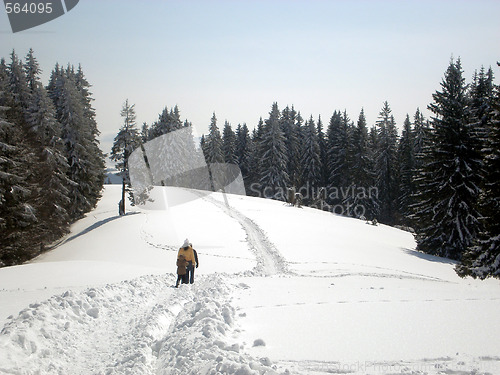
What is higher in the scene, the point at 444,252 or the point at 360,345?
the point at 360,345

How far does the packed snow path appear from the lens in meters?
18.9

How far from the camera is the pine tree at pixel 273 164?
62.4m

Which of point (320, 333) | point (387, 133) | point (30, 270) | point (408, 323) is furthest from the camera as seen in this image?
point (387, 133)

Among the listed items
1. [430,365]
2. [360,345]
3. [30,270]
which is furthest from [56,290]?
[430,365]

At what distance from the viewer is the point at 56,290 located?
12055 mm

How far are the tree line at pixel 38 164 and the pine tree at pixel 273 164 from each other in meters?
27.7

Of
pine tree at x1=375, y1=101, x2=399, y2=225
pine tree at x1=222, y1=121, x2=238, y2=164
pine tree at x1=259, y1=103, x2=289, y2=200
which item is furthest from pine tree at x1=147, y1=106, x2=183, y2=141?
pine tree at x1=375, y1=101, x2=399, y2=225

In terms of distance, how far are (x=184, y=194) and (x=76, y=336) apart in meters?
41.8

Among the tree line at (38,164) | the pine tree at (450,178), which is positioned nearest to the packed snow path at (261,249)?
the pine tree at (450,178)

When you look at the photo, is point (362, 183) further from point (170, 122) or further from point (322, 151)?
point (170, 122)

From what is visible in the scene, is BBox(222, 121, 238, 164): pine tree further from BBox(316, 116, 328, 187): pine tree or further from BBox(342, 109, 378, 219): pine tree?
BBox(342, 109, 378, 219): pine tree

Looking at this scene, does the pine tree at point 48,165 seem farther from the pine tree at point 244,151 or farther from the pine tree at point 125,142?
the pine tree at point 244,151

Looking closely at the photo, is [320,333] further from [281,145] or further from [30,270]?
[281,145]

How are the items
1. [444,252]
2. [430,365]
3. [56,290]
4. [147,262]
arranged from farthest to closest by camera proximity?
[444,252], [147,262], [56,290], [430,365]
